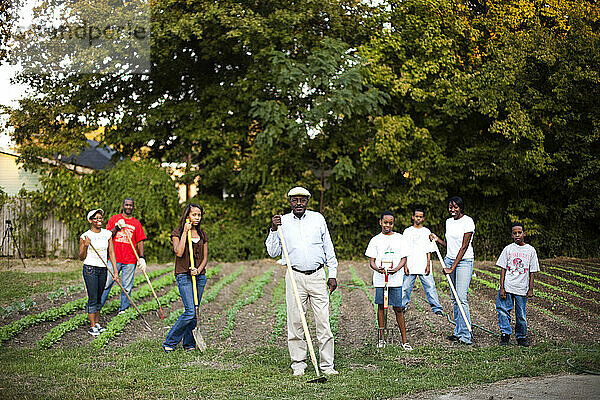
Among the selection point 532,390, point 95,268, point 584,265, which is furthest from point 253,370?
point 584,265

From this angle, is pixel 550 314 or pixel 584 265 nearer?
pixel 550 314

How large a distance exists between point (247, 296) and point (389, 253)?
18.4 ft

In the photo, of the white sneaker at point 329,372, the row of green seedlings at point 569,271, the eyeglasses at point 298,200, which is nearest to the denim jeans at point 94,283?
the eyeglasses at point 298,200

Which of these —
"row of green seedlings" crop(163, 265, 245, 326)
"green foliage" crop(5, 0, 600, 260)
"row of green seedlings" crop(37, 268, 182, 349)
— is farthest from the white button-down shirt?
"green foliage" crop(5, 0, 600, 260)

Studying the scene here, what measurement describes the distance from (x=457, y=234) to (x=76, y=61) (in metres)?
15.7

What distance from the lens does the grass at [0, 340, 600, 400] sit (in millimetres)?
6148

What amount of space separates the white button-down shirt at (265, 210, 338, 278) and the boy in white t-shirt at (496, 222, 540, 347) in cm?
259

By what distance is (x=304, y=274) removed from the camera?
6.97 m

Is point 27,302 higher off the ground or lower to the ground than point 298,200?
lower

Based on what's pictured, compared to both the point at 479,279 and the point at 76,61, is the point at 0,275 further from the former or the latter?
the point at 479,279

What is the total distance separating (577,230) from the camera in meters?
20.2

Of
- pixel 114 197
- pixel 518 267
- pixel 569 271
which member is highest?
pixel 114 197

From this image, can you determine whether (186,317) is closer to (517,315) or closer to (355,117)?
(517,315)

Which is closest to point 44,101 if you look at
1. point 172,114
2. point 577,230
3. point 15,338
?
point 172,114
